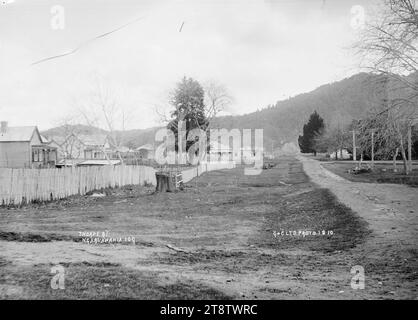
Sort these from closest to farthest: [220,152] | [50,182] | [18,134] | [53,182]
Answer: [50,182] < [53,182] < [18,134] < [220,152]

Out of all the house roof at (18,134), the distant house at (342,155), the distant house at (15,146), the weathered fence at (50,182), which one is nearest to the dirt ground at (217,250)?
the weathered fence at (50,182)

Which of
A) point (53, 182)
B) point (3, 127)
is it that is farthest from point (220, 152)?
point (53, 182)

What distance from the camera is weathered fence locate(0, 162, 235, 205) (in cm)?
1602

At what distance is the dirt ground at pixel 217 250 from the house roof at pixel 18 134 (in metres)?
17.3

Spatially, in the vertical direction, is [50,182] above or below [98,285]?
above

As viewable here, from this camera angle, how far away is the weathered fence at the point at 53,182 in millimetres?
16016

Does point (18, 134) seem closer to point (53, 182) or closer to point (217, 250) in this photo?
point (53, 182)

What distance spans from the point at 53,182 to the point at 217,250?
1122 cm

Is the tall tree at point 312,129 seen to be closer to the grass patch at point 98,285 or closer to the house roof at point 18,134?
the house roof at point 18,134

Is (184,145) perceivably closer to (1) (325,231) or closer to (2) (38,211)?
(2) (38,211)

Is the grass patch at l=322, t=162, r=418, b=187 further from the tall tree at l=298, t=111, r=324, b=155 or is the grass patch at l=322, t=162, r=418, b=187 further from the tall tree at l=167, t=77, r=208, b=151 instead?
the tall tree at l=298, t=111, r=324, b=155

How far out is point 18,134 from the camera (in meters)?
34.1
